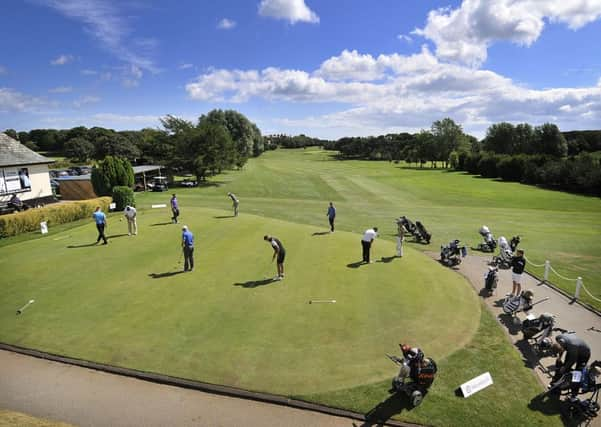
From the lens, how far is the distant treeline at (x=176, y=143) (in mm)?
54562

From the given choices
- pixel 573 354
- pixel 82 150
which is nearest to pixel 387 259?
pixel 573 354

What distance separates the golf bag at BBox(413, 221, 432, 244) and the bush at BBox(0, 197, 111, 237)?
2465 centimetres

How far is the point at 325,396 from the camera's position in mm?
8500

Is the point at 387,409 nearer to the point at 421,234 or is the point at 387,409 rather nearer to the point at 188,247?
→ the point at 188,247

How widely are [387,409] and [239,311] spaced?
592 cm

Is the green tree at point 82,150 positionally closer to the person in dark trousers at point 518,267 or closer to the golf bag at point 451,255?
the golf bag at point 451,255

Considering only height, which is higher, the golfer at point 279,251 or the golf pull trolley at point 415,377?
the golfer at point 279,251

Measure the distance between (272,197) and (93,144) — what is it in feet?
265

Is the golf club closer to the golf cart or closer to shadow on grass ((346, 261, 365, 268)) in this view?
shadow on grass ((346, 261, 365, 268))

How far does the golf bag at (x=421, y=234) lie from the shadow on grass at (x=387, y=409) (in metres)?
15.4

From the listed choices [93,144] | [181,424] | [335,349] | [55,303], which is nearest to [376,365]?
[335,349]

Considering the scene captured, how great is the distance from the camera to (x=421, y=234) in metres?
22.9

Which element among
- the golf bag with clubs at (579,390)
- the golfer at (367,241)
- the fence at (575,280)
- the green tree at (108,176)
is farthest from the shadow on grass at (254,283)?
the green tree at (108,176)

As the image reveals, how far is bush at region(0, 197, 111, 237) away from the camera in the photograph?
911 inches
